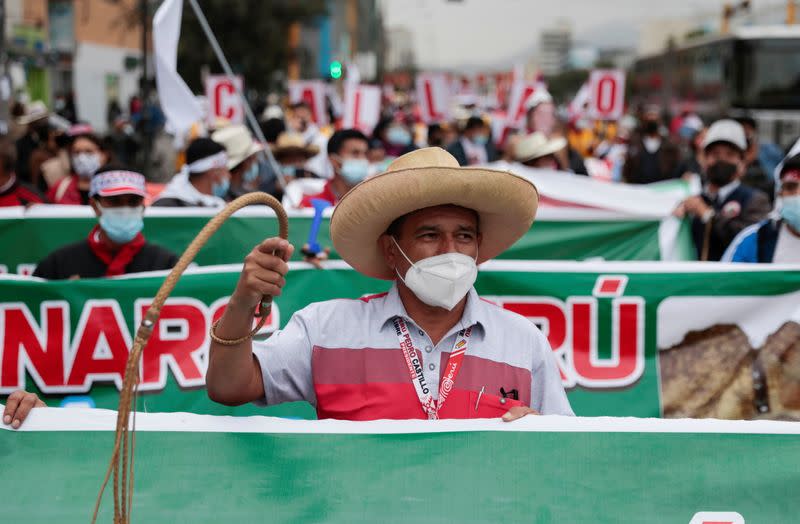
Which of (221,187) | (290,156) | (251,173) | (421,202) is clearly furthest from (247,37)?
(421,202)

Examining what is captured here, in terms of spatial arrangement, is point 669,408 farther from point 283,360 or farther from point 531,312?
point 283,360

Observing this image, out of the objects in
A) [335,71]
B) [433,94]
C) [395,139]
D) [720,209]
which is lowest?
[395,139]

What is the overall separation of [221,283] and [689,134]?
58.0ft

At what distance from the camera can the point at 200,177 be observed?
7.36 m

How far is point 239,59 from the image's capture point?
36.3 m

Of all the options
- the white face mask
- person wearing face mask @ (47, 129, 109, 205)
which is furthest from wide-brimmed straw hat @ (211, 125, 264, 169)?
the white face mask

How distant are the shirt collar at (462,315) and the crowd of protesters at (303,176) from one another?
8.40 ft

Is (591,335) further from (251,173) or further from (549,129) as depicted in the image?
(549,129)

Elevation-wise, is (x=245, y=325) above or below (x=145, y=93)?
below

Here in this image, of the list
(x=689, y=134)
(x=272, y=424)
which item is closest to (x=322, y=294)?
(x=272, y=424)

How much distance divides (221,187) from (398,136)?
8.28 metres

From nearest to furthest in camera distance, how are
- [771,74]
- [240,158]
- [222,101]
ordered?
1. [240,158]
2. [222,101]
3. [771,74]

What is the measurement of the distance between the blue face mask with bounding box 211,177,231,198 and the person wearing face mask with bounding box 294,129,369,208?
0.54 m

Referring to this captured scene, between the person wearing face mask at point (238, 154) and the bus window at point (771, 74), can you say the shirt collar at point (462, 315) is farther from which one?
the bus window at point (771, 74)
